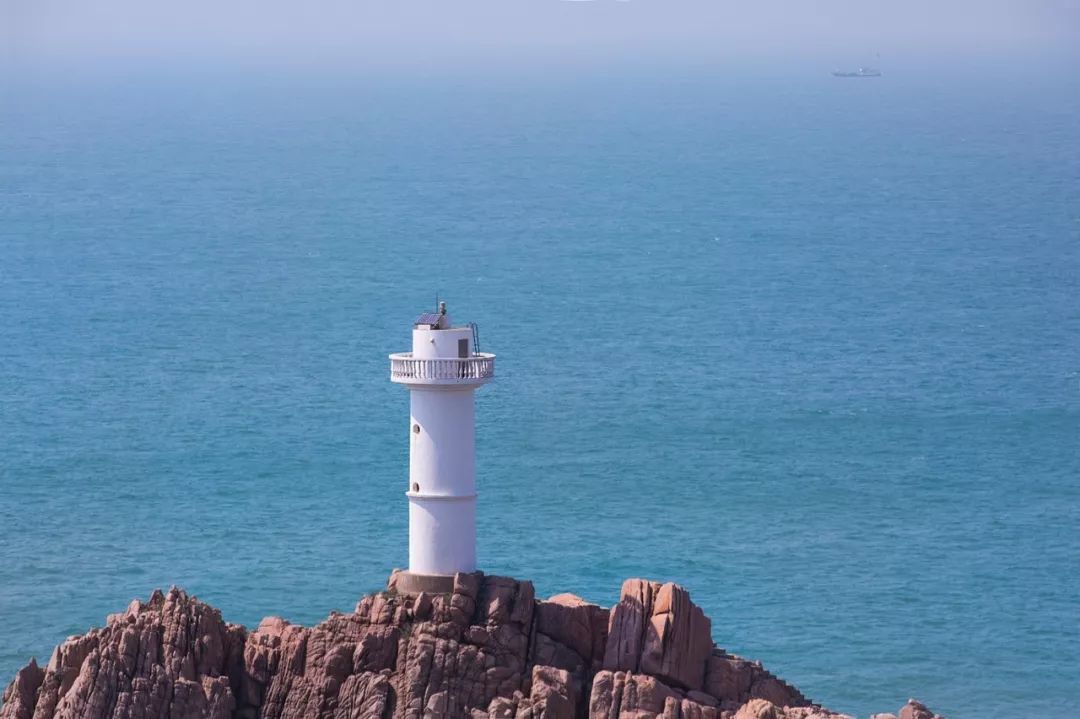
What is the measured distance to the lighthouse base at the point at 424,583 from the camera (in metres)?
57.0

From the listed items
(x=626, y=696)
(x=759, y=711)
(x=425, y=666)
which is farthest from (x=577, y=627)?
(x=759, y=711)

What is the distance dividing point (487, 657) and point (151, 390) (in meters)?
85.2

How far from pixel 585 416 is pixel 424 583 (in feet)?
243

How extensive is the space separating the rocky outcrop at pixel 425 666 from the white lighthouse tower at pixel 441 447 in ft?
3.04

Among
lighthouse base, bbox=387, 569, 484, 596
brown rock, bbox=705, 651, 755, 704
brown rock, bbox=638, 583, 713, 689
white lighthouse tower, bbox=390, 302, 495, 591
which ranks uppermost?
white lighthouse tower, bbox=390, 302, 495, 591

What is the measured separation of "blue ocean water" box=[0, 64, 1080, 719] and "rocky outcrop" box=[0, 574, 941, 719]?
30670 mm

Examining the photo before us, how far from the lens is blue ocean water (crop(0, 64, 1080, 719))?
9700 cm

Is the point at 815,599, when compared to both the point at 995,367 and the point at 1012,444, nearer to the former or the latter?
the point at 1012,444

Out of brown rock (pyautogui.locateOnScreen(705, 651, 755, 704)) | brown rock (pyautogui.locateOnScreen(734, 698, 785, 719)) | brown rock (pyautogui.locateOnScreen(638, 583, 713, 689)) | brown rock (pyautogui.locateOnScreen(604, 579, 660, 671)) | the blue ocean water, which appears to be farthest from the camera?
the blue ocean water

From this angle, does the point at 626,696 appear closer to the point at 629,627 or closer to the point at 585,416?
the point at 629,627

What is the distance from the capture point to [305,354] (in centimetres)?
14450

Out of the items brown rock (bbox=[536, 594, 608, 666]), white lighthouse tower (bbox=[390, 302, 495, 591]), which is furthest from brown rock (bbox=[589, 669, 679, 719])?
white lighthouse tower (bbox=[390, 302, 495, 591])

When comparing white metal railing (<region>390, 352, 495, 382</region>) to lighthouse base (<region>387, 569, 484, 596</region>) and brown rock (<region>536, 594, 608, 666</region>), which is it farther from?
brown rock (<region>536, 594, 608, 666</region>)

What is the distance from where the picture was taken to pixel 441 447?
57.5 meters
